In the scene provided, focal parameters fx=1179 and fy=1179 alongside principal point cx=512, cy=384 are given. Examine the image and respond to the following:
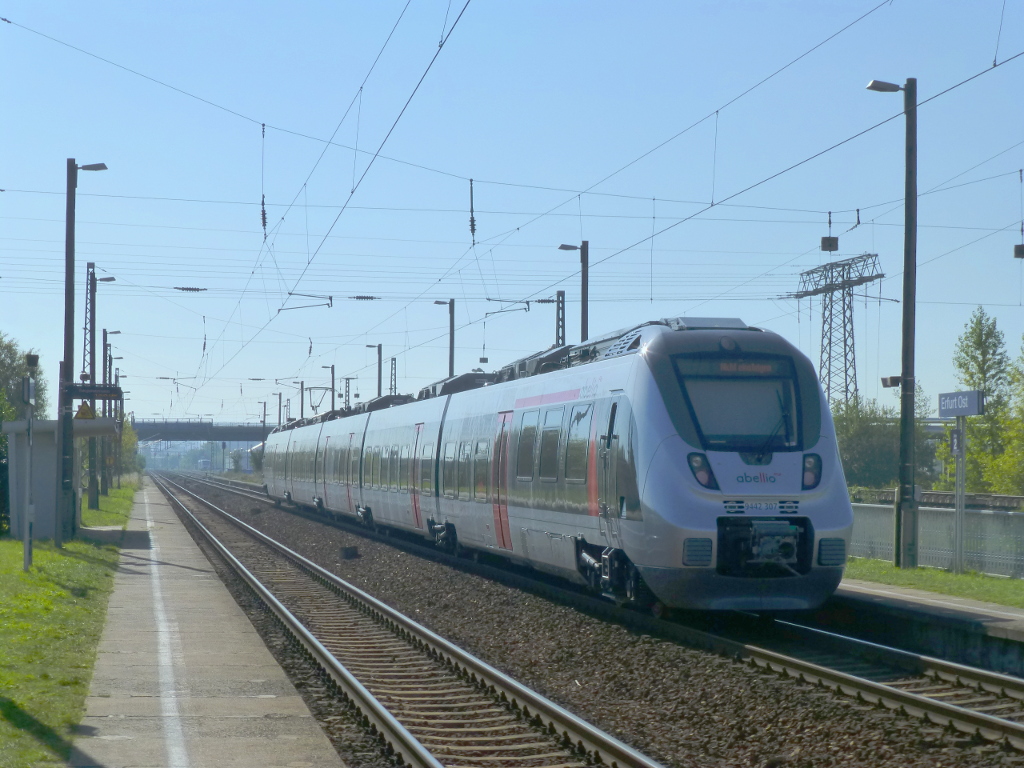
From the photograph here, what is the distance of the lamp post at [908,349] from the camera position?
19.9 meters

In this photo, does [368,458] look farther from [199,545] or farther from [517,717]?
[517,717]

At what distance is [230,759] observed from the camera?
26.0ft

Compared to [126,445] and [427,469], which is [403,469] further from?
[126,445]

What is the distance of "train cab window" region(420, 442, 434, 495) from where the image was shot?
2428 centimetres

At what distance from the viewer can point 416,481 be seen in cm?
2588

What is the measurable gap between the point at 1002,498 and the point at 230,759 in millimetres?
40982

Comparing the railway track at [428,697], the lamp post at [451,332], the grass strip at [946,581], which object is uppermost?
the lamp post at [451,332]

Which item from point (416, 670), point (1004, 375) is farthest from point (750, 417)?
point (1004, 375)

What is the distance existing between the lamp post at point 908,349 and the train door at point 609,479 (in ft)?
25.8

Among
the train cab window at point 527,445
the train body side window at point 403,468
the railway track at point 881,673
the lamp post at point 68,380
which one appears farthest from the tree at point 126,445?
the railway track at point 881,673

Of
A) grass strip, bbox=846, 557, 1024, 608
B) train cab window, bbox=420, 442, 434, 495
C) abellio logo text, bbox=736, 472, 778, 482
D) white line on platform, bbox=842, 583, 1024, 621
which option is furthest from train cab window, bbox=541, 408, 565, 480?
train cab window, bbox=420, 442, 434, 495

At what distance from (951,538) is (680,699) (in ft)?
41.8

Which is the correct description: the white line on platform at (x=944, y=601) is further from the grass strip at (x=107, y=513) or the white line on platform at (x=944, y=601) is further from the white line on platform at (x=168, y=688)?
the grass strip at (x=107, y=513)

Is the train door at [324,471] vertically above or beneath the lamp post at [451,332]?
beneath
